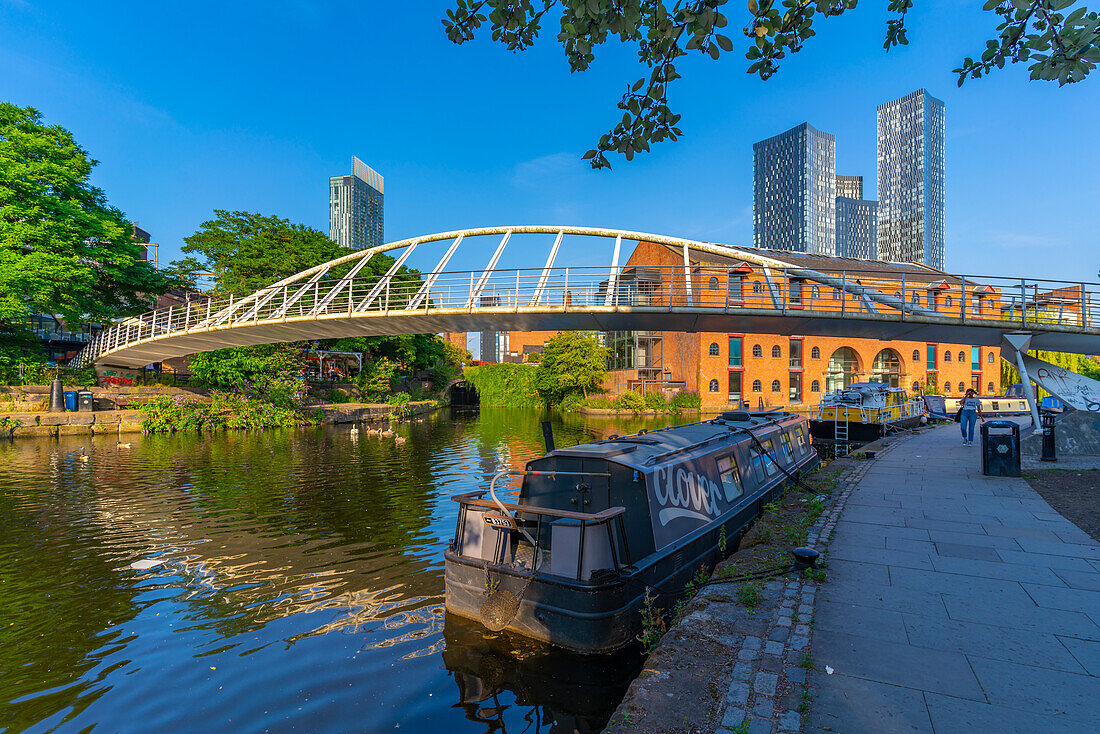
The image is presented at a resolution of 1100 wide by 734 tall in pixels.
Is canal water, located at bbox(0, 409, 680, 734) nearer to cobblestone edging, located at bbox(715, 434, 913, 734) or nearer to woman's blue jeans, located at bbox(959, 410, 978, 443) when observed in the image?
cobblestone edging, located at bbox(715, 434, 913, 734)

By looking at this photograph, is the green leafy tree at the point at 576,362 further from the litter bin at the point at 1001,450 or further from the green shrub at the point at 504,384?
the litter bin at the point at 1001,450

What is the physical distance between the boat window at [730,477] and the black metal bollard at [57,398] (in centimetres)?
3179

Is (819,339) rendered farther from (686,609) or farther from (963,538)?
(686,609)

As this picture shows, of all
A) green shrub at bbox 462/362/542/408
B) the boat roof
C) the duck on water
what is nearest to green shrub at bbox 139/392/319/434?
the boat roof

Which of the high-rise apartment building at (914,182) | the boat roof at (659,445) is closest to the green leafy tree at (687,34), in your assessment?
the boat roof at (659,445)

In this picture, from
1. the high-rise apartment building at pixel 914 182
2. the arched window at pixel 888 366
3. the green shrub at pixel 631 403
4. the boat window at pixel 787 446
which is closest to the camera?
the boat window at pixel 787 446

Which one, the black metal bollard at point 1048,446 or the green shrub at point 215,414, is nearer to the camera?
the black metal bollard at point 1048,446

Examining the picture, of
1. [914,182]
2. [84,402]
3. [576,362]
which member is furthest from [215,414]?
[914,182]

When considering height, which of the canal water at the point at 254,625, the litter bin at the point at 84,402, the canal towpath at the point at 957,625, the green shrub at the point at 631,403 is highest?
the litter bin at the point at 84,402

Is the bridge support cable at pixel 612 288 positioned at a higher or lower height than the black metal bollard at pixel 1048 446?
→ higher

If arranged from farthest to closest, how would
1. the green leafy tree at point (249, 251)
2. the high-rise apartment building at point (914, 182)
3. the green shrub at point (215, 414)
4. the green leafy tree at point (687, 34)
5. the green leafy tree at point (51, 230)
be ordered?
the high-rise apartment building at point (914, 182) < the green leafy tree at point (249, 251) < the green shrub at point (215, 414) < the green leafy tree at point (51, 230) < the green leafy tree at point (687, 34)

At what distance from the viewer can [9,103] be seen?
2677 centimetres

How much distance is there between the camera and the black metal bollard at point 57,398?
997 inches

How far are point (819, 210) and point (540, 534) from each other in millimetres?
171092
